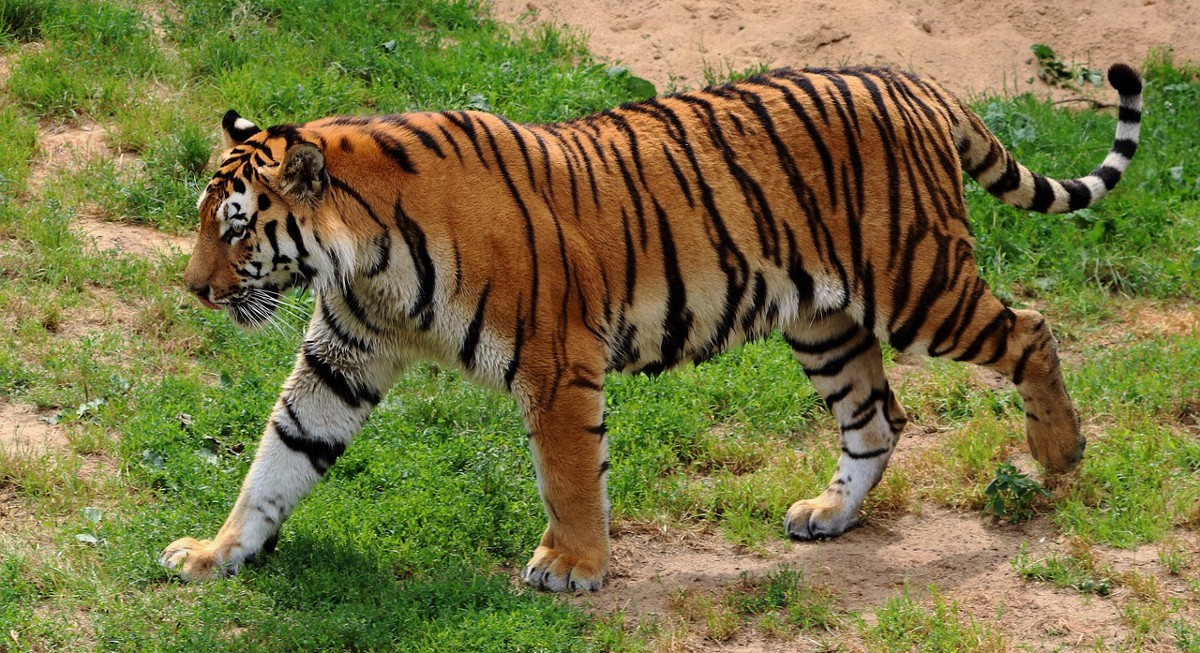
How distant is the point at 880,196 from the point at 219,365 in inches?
112

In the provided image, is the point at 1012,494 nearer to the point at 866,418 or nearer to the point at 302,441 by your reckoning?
the point at 866,418

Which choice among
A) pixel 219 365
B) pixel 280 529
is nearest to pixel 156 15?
pixel 219 365

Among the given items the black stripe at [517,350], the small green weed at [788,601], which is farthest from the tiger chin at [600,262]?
the small green weed at [788,601]

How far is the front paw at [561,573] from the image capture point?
468cm

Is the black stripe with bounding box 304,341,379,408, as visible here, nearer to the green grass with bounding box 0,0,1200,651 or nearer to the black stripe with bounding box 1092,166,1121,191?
the green grass with bounding box 0,0,1200,651

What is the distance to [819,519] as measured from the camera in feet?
17.0

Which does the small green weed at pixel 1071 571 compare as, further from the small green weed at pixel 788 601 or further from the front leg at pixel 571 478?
the front leg at pixel 571 478

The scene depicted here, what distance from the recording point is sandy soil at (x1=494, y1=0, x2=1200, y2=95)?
8.57m

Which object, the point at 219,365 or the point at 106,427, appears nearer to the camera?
the point at 106,427

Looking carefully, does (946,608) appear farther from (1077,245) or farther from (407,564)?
(1077,245)

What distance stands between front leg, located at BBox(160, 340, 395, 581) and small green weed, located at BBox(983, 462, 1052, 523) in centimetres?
219

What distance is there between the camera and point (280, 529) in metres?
4.79

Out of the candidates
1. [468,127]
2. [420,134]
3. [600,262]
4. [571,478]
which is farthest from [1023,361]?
[420,134]

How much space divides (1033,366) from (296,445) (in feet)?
8.44
